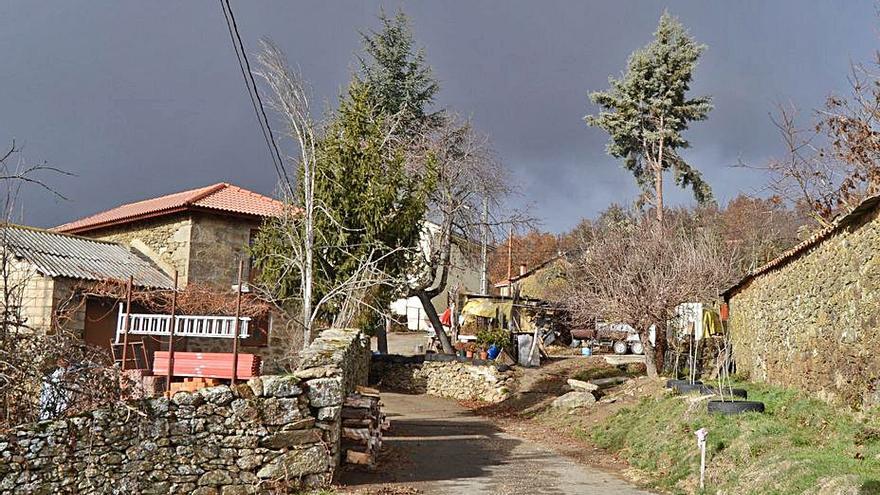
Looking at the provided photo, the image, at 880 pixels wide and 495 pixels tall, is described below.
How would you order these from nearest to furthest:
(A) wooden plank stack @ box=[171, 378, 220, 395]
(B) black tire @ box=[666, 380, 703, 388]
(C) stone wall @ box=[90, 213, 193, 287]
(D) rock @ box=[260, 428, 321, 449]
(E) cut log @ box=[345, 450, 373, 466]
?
1. (D) rock @ box=[260, 428, 321, 449]
2. (E) cut log @ box=[345, 450, 373, 466]
3. (A) wooden plank stack @ box=[171, 378, 220, 395]
4. (B) black tire @ box=[666, 380, 703, 388]
5. (C) stone wall @ box=[90, 213, 193, 287]

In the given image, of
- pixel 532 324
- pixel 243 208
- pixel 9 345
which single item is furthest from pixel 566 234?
pixel 9 345

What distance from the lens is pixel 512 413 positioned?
62.7 ft

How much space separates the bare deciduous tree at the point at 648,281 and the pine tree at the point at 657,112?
8.18 meters

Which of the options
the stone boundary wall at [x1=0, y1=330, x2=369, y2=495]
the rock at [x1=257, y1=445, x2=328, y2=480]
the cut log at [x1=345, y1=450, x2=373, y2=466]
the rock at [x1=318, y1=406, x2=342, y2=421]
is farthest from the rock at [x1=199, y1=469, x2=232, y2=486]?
the cut log at [x1=345, y1=450, x2=373, y2=466]

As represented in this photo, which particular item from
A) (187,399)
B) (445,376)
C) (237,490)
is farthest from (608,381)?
(187,399)

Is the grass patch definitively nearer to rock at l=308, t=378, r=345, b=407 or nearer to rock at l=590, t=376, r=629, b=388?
rock at l=590, t=376, r=629, b=388

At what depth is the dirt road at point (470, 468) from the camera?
1000cm

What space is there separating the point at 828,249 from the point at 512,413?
9.75m

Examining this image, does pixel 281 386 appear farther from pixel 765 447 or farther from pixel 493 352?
pixel 493 352

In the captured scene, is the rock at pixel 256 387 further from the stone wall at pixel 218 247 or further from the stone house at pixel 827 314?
the stone wall at pixel 218 247

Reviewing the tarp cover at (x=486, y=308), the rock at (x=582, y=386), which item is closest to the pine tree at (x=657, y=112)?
the tarp cover at (x=486, y=308)

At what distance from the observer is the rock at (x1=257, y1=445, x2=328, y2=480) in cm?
943

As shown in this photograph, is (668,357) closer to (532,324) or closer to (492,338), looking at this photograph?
(492,338)

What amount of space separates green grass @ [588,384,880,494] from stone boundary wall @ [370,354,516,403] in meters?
7.98
